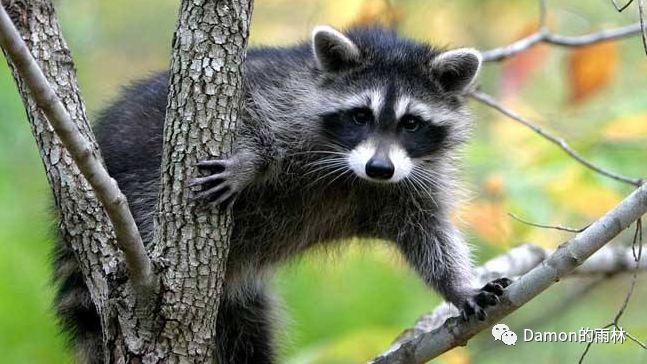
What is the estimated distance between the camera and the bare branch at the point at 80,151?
2.61m

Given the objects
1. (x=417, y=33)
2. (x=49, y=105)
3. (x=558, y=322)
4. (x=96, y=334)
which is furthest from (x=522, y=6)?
(x=49, y=105)

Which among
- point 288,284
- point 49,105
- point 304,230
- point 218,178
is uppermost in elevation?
point 49,105

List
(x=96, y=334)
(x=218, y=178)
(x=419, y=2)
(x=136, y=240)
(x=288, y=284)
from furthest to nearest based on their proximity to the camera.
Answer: (x=419, y=2) → (x=288, y=284) → (x=96, y=334) → (x=218, y=178) → (x=136, y=240)

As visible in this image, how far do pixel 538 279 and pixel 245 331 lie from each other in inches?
74.7

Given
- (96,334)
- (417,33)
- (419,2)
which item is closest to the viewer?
(96,334)

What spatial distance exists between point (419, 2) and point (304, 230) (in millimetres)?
2586

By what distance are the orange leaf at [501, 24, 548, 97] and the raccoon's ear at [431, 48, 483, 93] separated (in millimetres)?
1436

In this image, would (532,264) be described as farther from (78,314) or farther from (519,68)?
(78,314)

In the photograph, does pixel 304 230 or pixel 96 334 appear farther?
pixel 304 230

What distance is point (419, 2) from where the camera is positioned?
6484 mm

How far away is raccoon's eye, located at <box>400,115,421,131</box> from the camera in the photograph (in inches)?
167

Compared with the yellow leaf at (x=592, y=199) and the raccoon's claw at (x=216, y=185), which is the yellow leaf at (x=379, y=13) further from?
the raccoon's claw at (x=216, y=185)

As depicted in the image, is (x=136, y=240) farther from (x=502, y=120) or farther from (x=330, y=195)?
(x=502, y=120)

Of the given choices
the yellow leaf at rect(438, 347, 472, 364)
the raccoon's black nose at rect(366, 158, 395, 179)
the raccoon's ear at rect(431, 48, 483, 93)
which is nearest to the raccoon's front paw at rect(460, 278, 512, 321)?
the raccoon's black nose at rect(366, 158, 395, 179)
